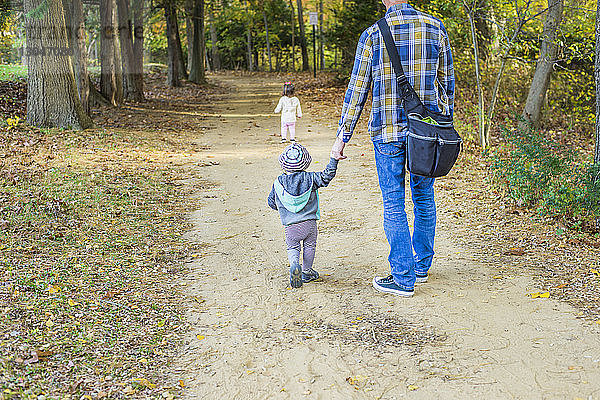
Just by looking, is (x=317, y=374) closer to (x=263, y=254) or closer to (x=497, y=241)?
(x=263, y=254)

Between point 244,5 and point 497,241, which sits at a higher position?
point 244,5

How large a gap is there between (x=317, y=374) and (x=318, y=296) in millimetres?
1336

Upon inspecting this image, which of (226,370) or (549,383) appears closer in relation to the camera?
(549,383)

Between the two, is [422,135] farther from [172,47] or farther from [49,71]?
[172,47]

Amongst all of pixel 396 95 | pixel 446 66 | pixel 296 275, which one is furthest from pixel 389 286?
pixel 446 66

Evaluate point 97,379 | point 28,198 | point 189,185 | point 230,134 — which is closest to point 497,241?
point 97,379

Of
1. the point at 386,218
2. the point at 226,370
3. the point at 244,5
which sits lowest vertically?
the point at 226,370

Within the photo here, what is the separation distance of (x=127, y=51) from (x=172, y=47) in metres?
6.41

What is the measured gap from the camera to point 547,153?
7719mm

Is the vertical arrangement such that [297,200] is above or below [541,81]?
below

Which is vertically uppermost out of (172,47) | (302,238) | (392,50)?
(172,47)

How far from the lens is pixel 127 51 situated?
71.4 feet

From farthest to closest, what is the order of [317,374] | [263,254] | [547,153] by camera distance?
[547,153], [263,254], [317,374]

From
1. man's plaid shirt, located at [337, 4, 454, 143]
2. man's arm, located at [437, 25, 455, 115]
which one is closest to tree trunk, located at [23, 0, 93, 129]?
man's plaid shirt, located at [337, 4, 454, 143]
